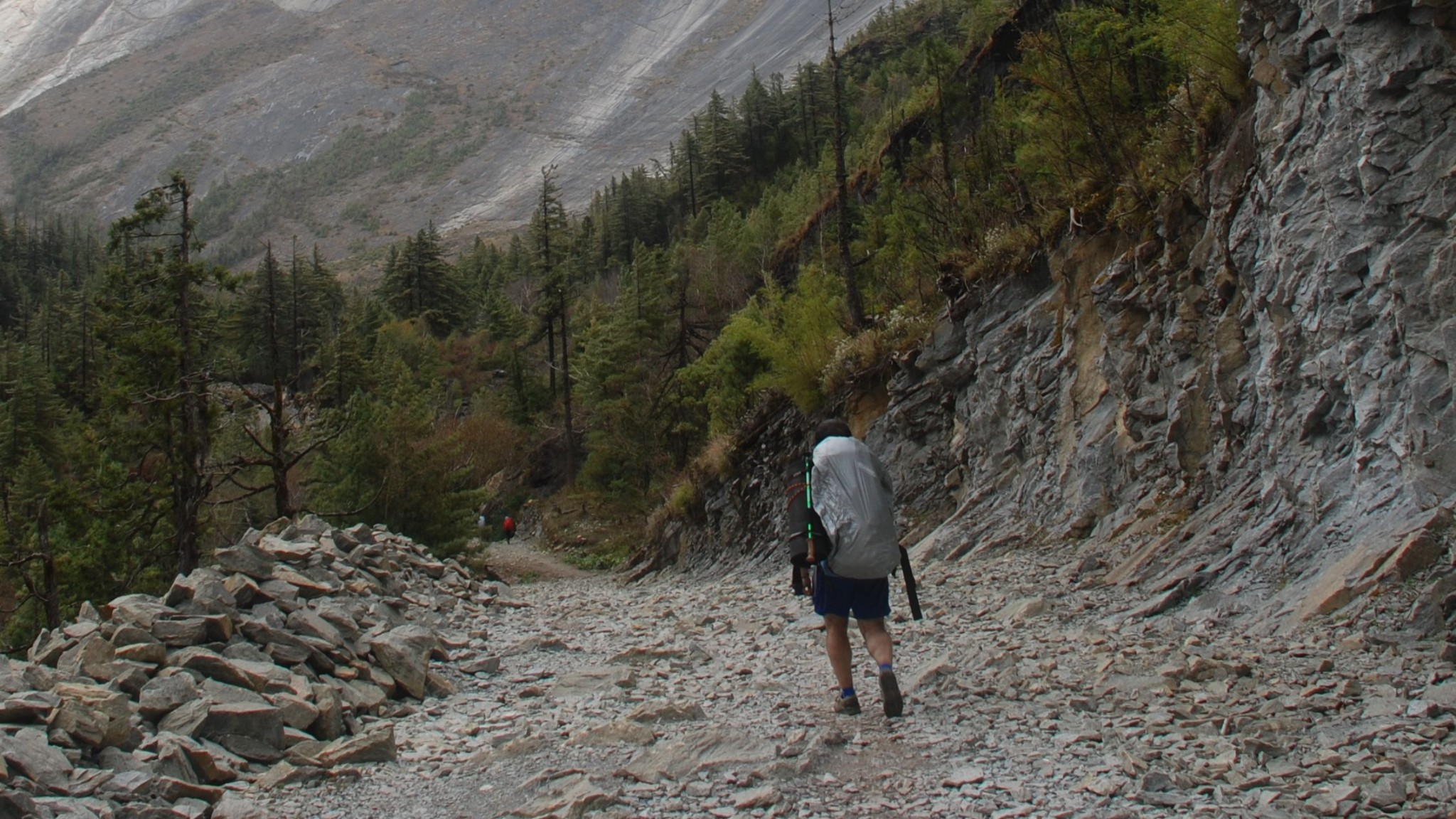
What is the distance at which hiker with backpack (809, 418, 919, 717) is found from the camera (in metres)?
5.76

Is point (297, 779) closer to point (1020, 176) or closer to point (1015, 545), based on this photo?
point (1015, 545)

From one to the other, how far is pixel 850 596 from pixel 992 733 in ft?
3.54

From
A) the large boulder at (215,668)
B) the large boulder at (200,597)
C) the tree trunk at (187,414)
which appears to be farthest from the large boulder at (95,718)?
the tree trunk at (187,414)

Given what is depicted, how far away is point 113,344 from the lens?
19.6 meters

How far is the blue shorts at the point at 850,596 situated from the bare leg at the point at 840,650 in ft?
0.18

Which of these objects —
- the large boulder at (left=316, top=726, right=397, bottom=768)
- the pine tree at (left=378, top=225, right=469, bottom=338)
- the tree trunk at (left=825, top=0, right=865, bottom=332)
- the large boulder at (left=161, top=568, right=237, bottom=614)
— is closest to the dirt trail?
the tree trunk at (left=825, top=0, right=865, bottom=332)

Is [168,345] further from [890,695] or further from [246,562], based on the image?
[890,695]

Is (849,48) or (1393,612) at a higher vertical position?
(849,48)

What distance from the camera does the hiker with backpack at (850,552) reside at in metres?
5.76

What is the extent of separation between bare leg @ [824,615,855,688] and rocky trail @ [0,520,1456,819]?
A: 0.23m

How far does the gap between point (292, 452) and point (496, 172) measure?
161461 mm

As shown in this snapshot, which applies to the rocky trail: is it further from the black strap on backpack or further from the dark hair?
the dark hair

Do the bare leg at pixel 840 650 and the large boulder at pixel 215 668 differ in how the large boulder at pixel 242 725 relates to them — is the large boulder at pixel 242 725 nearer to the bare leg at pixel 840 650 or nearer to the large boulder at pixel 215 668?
the large boulder at pixel 215 668

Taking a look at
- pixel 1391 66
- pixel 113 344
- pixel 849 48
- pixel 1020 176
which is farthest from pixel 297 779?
pixel 849 48
